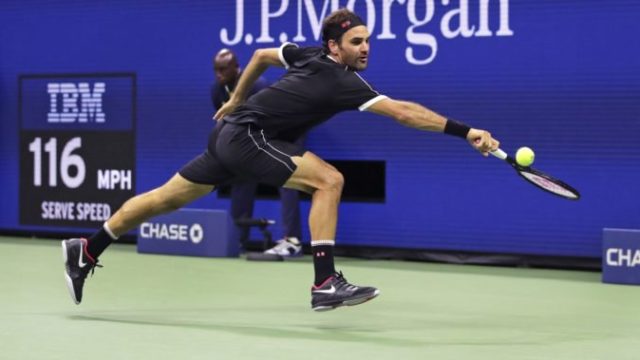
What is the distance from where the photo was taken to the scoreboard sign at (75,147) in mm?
10914

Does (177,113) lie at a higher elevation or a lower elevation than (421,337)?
higher

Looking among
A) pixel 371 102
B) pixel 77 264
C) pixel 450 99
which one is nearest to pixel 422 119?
pixel 371 102

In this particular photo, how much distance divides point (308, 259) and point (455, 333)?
391cm

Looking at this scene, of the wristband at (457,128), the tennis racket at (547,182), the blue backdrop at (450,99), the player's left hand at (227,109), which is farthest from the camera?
the blue backdrop at (450,99)

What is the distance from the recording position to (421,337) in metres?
5.86

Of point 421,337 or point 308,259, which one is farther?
point 308,259

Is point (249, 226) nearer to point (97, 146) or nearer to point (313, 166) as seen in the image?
point (97, 146)

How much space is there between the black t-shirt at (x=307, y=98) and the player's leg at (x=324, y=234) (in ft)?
0.98

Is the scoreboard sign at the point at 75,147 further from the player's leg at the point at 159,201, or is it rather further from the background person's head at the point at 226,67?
the player's leg at the point at 159,201

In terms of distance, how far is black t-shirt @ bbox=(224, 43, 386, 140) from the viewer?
6.51 meters

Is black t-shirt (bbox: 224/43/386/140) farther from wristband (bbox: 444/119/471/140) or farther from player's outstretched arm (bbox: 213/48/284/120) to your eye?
wristband (bbox: 444/119/471/140)

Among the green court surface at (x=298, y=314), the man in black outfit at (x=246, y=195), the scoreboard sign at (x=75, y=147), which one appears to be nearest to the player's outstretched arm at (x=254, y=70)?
the green court surface at (x=298, y=314)

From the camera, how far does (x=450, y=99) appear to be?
31.1ft

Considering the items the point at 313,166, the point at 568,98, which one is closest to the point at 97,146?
the point at 568,98
